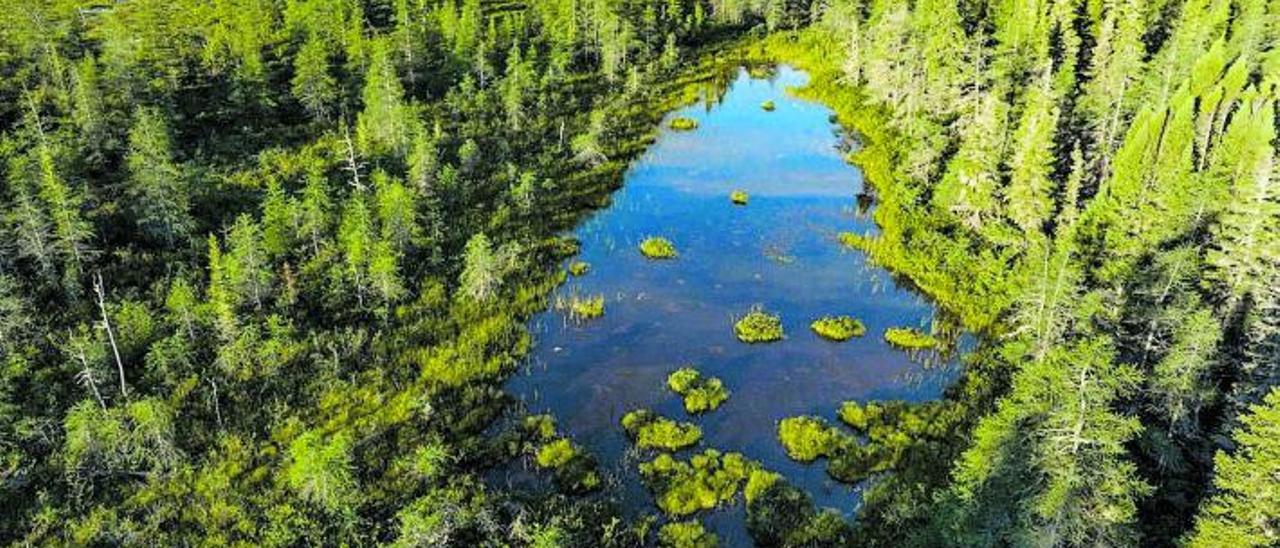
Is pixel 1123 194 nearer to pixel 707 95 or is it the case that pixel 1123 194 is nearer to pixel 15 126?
pixel 707 95

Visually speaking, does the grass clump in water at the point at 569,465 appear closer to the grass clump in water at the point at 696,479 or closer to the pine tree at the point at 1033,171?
the grass clump in water at the point at 696,479

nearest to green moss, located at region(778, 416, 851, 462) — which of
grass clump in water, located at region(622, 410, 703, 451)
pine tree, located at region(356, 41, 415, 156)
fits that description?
grass clump in water, located at region(622, 410, 703, 451)

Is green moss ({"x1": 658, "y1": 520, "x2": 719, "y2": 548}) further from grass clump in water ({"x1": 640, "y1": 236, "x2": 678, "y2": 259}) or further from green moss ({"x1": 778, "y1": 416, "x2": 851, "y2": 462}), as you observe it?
grass clump in water ({"x1": 640, "y1": 236, "x2": 678, "y2": 259})

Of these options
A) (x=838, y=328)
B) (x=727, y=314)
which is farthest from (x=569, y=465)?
(x=838, y=328)

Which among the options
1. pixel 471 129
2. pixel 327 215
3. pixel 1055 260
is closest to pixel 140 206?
pixel 327 215

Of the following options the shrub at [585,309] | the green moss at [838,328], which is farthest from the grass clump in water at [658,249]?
the green moss at [838,328]
